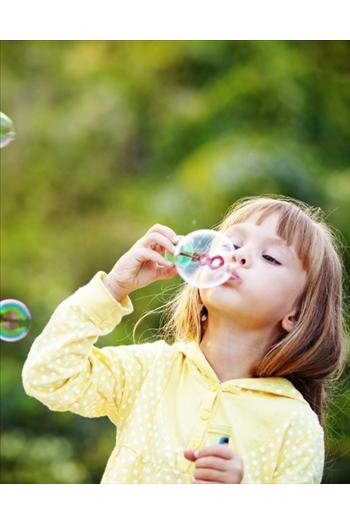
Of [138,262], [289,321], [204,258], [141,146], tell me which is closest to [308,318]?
[289,321]

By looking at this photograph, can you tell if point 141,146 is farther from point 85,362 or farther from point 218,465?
point 218,465

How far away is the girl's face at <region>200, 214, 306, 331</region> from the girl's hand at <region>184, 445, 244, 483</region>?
0.98 ft

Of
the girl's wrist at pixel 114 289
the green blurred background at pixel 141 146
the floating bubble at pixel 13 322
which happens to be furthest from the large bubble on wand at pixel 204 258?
the green blurred background at pixel 141 146

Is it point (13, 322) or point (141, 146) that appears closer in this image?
point (13, 322)

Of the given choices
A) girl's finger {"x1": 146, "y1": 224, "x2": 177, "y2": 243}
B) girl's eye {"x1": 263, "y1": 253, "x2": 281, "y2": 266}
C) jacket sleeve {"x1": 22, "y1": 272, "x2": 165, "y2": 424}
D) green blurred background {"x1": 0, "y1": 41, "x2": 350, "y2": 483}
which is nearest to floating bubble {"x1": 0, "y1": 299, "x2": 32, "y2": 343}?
jacket sleeve {"x1": 22, "y1": 272, "x2": 165, "y2": 424}

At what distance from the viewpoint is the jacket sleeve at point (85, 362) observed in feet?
5.99

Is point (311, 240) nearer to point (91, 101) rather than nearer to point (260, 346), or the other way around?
point (260, 346)

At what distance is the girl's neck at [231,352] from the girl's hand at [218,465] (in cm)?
23

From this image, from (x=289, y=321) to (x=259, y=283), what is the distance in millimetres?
115

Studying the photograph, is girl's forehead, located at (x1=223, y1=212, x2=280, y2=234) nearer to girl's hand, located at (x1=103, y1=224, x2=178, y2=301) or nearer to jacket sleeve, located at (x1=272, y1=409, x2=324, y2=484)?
girl's hand, located at (x1=103, y1=224, x2=178, y2=301)

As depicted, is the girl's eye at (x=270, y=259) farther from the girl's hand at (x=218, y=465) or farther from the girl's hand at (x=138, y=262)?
the girl's hand at (x=218, y=465)

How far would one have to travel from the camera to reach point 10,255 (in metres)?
4.36

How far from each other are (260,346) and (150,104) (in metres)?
2.82

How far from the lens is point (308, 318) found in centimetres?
197
